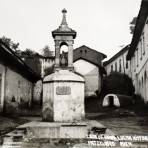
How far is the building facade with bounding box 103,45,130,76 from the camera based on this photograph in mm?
44737

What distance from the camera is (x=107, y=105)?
29.0 metres

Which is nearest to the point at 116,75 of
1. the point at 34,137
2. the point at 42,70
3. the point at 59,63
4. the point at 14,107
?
the point at 42,70

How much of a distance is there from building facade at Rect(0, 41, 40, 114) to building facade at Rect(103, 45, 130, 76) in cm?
1959

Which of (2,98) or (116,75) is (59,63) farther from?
(116,75)

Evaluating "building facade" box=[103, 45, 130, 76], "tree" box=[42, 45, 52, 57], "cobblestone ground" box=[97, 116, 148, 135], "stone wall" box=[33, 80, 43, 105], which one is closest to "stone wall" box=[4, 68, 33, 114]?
"stone wall" box=[33, 80, 43, 105]

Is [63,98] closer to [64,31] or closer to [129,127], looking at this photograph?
[64,31]

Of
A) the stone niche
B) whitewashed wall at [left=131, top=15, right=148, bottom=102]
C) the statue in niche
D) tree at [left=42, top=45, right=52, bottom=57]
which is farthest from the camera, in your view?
tree at [left=42, top=45, right=52, bottom=57]

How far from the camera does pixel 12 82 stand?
2259 cm

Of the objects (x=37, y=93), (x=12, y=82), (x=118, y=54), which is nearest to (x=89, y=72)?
(x=37, y=93)

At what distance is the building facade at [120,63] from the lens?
147 feet

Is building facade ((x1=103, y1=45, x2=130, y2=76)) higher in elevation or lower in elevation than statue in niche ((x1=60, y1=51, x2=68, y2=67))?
higher

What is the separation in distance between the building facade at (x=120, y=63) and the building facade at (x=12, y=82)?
19.6 meters

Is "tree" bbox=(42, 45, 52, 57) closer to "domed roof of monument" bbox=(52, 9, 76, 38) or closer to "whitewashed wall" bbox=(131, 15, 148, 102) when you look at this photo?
"whitewashed wall" bbox=(131, 15, 148, 102)

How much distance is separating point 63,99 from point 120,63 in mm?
37857
